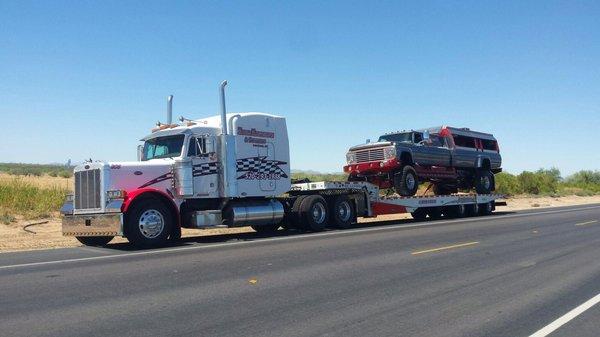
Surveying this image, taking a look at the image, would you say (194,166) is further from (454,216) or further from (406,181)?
(454,216)

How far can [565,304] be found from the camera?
766 centimetres

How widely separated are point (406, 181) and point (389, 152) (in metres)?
1.52

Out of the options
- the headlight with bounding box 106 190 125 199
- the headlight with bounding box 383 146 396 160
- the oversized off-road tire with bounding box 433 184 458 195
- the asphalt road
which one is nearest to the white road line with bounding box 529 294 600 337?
the asphalt road

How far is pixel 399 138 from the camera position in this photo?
22.9m

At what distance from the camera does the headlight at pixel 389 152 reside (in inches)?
832

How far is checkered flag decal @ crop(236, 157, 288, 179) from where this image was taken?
1678cm

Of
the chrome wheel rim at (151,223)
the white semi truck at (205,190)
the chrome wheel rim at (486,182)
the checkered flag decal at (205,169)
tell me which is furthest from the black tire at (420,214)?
the chrome wheel rim at (151,223)

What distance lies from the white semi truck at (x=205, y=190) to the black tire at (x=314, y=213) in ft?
0.10

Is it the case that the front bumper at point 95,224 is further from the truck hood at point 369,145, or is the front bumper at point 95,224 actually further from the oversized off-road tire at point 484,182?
the oversized off-road tire at point 484,182

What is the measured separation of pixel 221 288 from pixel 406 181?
14589 millimetres

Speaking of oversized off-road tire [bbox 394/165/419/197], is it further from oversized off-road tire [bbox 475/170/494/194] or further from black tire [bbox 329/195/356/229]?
oversized off-road tire [bbox 475/170/494/194]

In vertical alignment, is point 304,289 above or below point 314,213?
below

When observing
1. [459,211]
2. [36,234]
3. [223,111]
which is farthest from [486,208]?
[36,234]

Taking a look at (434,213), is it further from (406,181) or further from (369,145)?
(369,145)
